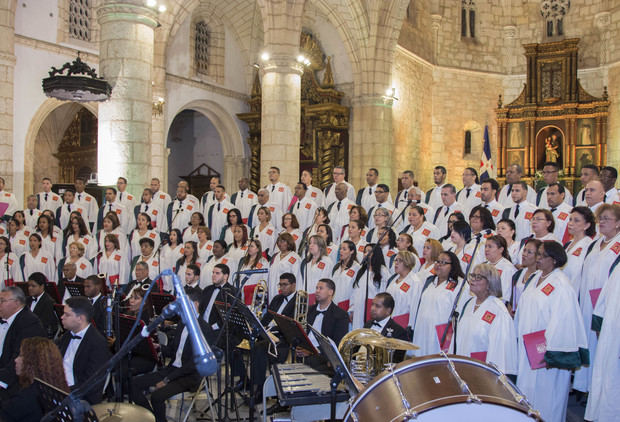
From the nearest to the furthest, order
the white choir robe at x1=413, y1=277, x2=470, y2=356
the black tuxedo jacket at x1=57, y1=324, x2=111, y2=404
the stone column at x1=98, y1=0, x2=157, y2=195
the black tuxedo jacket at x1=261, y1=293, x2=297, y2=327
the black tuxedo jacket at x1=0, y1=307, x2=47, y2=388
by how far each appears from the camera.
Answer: the black tuxedo jacket at x1=57, y1=324, x2=111, y2=404, the black tuxedo jacket at x1=0, y1=307, x2=47, y2=388, the white choir robe at x1=413, y1=277, x2=470, y2=356, the black tuxedo jacket at x1=261, y1=293, x2=297, y2=327, the stone column at x1=98, y1=0, x2=157, y2=195

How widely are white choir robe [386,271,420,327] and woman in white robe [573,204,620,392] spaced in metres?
1.63

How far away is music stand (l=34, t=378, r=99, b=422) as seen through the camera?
10.4ft

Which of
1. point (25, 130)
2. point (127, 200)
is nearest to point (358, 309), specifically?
point (127, 200)

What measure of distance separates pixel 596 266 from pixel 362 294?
257cm

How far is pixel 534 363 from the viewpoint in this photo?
483 centimetres

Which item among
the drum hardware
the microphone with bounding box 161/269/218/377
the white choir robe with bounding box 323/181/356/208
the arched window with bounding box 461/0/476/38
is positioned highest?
the arched window with bounding box 461/0/476/38

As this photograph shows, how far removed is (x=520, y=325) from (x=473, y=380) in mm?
2105

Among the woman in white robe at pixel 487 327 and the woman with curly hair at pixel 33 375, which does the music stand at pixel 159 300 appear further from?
the woman in white robe at pixel 487 327

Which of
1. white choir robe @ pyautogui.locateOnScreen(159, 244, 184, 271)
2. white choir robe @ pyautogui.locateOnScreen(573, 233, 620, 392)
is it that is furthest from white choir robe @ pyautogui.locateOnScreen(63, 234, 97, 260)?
white choir robe @ pyautogui.locateOnScreen(573, 233, 620, 392)

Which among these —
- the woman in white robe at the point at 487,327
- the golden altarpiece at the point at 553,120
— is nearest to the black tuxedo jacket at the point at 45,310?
the woman in white robe at the point at 487,327

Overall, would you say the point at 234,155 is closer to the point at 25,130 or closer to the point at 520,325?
the point at 25,130

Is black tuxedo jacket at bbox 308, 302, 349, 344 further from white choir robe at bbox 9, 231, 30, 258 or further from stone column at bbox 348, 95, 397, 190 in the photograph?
stone column at bbox 348, 95, 397, 190

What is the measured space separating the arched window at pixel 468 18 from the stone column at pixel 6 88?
47.5 ft

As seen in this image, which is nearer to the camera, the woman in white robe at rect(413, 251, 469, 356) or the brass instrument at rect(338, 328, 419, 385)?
the brass instrument at rect(338, 328, 419, 385)
